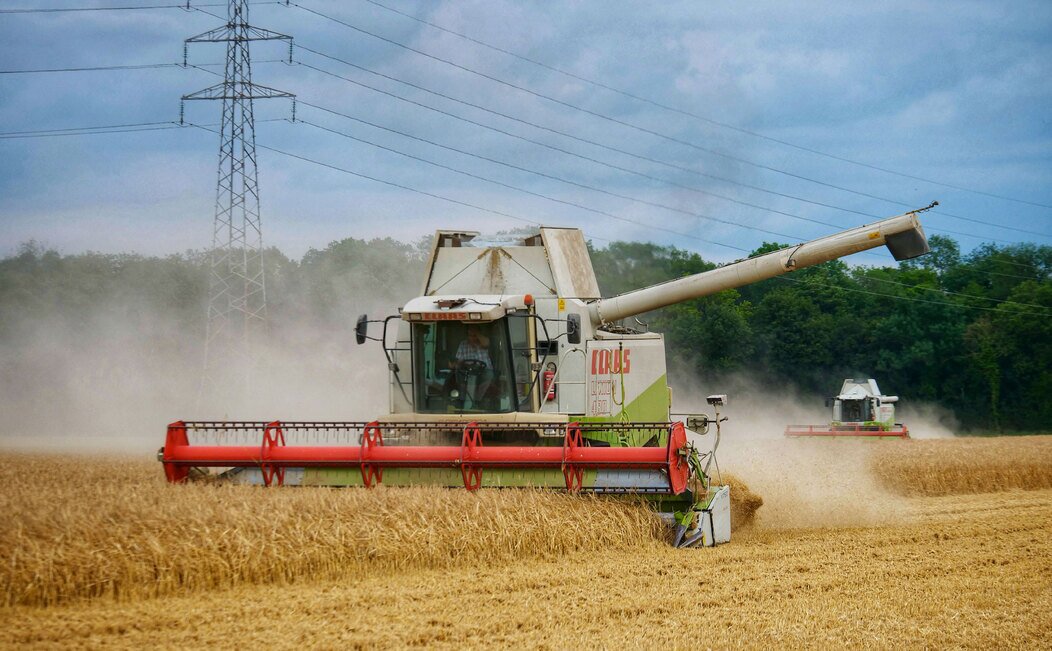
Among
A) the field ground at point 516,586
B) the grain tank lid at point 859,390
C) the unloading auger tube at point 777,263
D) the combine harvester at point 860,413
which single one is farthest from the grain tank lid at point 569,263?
the grain tank lid at point 859,390

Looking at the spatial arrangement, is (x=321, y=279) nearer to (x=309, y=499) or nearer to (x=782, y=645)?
(x=309, y=499)

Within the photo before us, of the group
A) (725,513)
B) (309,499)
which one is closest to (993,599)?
(725,513)

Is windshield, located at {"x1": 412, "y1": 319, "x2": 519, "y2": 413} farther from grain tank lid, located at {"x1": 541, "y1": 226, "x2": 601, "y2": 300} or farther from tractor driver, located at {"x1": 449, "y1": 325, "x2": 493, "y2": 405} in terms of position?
grain tank lid, located at {"x1": 541, "y1": 226, "x2": 601, "y2": 300}

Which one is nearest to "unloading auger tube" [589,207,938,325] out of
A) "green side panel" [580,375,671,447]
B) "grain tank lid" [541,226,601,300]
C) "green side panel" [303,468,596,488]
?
"grain tank lid" [541,226,601,300]

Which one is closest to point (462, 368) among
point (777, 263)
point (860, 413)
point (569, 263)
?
point (569, 263)

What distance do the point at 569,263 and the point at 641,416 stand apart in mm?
1860

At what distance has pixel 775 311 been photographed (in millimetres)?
41688

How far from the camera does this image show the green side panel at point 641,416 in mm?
9703

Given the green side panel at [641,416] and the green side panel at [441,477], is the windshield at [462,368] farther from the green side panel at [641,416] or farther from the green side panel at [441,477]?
the green side panel at [441,477]

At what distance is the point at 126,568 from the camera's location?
6.21 metres

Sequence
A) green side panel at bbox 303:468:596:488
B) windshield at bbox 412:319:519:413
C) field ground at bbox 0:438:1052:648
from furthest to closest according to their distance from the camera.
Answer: windshield at bbox 412:319:519:413, green side panel at bbox 303:468:596:488, field ground at bbox 0:438:1052:648

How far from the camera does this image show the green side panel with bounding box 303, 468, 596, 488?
832 centimetres

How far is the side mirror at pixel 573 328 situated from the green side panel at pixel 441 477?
1673 mm

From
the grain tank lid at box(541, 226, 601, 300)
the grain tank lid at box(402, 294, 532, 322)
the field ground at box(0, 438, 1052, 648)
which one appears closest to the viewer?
the field ground at box(0, 438, 1052, 648)
